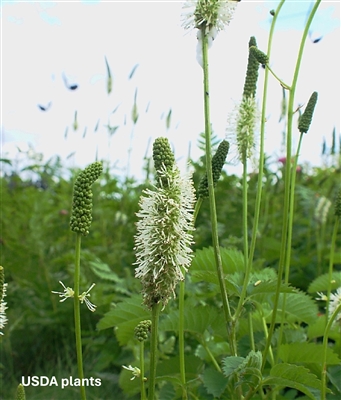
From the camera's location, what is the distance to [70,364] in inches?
134

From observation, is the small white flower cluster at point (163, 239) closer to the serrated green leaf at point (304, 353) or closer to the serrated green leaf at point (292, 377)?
the serrated green leaf at point (292, 377)

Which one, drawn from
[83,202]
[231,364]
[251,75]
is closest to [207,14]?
[251,75]

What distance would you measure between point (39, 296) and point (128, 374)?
66.6 inches

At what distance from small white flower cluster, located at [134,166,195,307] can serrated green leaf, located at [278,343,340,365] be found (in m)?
0.81

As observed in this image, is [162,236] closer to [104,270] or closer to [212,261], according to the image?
[212,261]

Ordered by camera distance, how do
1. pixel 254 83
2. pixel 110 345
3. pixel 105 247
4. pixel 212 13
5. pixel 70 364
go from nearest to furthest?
pixel 212 13 < pixel 254 83 < pixel 110 345 < pixel 70 364 < pixel 105 247

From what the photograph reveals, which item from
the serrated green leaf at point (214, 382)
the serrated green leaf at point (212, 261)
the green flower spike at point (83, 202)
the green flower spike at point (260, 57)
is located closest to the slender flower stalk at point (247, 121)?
the green flower spike at point (260, 57)

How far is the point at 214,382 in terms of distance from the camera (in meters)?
1.79

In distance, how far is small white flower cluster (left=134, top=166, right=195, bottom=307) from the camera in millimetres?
1213

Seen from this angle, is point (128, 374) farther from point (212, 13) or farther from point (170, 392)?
point (212, 13)

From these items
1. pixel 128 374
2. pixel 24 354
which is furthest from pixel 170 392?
pixel 24 354

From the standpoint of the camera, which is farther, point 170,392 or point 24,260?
point 24,260

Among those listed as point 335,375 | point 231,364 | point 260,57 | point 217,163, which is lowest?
point 335,375

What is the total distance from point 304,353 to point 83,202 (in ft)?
3.44
